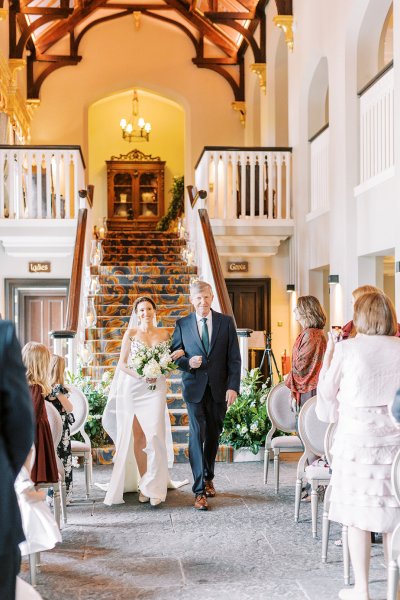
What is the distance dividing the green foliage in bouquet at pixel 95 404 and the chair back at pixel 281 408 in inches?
86.5

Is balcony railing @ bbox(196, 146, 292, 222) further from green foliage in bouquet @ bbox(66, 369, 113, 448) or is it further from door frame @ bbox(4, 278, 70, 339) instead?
green foliage in bouquet @ bbox(66, 369, 113, 448)

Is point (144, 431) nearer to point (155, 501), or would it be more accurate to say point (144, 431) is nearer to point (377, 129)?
point (155, 501)

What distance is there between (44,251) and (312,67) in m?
4.86

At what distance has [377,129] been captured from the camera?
28.3 ft

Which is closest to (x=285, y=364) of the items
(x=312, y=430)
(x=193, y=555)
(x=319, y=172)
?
(x=319, y=172)

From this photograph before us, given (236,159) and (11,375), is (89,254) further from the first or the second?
(11,375)

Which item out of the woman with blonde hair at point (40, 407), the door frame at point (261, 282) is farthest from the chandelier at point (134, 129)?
the woman with blonde hair at point (40, 407)

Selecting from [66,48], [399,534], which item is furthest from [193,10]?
[399,534]

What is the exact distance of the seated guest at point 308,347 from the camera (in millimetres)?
5691

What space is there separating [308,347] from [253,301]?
8.09m

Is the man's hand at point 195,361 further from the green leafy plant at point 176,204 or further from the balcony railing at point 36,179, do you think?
the green leafy plant at point 176,204

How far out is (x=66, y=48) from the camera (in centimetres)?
1659

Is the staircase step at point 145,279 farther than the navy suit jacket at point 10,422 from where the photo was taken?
Yes

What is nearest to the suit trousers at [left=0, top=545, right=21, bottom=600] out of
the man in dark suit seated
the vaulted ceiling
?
the man in dark suit seated
